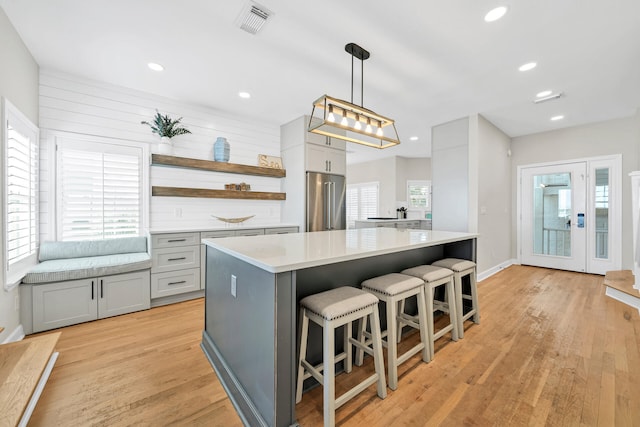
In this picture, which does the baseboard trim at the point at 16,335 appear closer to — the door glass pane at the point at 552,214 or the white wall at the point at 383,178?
the white wall at the point at 383,178

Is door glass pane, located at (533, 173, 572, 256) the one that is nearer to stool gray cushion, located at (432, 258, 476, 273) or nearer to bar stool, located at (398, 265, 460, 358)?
stool gray cushion, located at (432, 258, 476, 273)

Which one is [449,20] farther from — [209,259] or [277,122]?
[277,122]

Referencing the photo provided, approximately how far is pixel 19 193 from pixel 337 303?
307 centimetres

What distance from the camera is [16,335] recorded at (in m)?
2.34

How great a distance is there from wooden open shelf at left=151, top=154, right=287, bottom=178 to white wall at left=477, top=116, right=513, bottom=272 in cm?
338

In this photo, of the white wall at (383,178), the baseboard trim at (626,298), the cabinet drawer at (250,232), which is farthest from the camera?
the white wall at (383,178)

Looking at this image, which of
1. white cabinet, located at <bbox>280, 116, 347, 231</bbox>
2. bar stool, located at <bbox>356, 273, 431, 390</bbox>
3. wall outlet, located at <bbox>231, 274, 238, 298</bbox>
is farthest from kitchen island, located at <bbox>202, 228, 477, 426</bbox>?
white cabinet, located at <bbox>280, 116, 347, 231</bbox>

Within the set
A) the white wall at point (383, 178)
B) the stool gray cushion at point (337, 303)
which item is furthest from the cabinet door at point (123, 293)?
the white wall at point (383, 178)

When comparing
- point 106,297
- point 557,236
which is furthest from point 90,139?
point 557,236

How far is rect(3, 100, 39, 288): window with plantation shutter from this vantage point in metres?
2.23

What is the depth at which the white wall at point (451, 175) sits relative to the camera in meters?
4.34

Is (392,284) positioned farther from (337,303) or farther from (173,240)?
(173,240)

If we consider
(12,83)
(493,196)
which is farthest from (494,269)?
(12,83)

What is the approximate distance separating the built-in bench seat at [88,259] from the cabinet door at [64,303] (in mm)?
86
